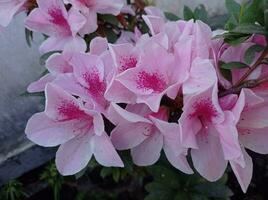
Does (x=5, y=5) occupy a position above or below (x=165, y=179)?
above

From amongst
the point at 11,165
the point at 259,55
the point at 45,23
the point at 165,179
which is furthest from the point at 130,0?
the point at 11,165

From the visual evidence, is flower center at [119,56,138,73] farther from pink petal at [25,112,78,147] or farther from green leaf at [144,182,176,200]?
green leaf at [144,182,176,200]

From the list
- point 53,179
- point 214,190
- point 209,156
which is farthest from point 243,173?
point 53,179

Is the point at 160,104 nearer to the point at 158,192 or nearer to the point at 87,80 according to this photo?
the point at 87,80

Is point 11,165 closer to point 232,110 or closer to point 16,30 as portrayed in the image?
point 16,30

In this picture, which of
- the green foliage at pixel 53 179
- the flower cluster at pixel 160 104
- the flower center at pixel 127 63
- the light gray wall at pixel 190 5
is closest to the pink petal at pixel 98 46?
the flower cluster at pixel 160 104

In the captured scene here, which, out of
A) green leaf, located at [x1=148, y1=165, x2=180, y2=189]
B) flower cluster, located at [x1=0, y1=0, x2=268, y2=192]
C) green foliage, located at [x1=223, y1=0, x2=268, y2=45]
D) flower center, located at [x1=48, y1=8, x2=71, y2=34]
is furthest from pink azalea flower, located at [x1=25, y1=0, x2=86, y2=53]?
green leaf, located at [x1=148, y1=165, x2=180, y2=189]

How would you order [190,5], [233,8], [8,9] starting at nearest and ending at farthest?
[233,8], [8,9], [190,5]

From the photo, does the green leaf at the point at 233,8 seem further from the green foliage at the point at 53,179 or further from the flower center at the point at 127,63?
the green foliage at the point at 53,179
